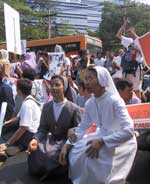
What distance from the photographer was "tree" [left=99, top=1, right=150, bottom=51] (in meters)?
58.1

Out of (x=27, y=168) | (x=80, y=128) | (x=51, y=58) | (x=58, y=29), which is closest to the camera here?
(x=80, y=128)

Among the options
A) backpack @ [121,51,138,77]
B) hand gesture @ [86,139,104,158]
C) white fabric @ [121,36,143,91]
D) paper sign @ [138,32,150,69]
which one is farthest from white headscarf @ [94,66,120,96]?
backpack @ [121,51,138,77]

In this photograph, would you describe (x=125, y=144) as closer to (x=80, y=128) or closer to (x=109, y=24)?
(x=80, y=128)

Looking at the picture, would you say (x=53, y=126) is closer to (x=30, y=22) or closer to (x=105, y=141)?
(x=105, y=141)

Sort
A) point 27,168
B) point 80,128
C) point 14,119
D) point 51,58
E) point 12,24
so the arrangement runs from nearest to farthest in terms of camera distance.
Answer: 1. point 80,128
2. point 27,168
3. point 14,119
4. point 12,24
5. point 51,58

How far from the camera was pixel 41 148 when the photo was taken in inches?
192

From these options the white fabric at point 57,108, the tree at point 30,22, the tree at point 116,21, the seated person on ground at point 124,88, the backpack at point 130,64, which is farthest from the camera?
the tree at point 116,21

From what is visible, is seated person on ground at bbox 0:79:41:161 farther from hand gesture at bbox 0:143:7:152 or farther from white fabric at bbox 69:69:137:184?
white fabric at bbox 69:69:137:184

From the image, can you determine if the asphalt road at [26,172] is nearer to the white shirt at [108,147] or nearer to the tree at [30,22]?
the white shirt at [108,147]

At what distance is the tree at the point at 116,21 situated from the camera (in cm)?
5806

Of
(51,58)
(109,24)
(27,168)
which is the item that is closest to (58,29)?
(109,24)

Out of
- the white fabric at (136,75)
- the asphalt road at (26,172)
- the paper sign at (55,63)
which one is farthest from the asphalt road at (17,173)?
the white fabric at (136,75)

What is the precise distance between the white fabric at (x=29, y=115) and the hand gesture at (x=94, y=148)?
74.5 inches

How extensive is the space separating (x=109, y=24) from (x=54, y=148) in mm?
57514
